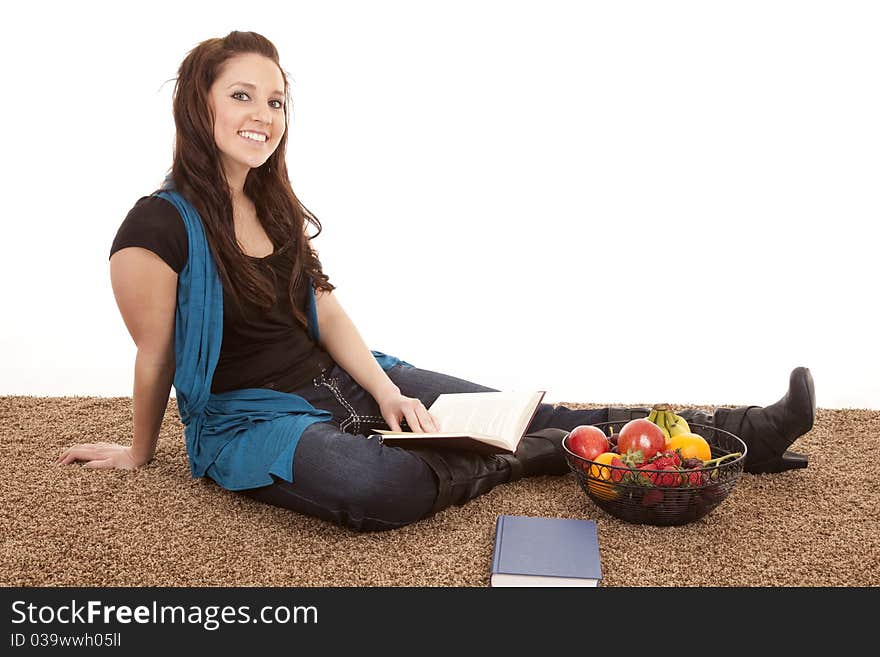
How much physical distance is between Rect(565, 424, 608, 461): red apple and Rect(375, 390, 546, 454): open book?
0.33 feet

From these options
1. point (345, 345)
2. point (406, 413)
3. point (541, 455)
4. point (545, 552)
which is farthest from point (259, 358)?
point (545, 552)

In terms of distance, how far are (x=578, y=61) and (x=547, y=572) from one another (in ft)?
8.69

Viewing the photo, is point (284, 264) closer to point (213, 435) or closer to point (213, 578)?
point (213, 435)

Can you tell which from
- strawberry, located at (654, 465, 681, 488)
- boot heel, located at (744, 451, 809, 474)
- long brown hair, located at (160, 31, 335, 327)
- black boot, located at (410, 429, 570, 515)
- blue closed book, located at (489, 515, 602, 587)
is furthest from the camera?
boot heel, located at (744, 451, 809, 474)

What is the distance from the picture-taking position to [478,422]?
6.14 ft

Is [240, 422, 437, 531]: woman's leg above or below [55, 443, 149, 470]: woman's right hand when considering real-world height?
above

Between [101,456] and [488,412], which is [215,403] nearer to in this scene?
[101,456]

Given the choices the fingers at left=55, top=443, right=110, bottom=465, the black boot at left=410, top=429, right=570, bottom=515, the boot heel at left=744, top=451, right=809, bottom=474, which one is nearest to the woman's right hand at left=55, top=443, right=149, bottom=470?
the fingers at left=55, top=443, right=110, bottom=465

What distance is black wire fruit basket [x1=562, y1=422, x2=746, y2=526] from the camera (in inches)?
66.7

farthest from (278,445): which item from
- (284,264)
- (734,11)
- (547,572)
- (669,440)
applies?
(734,11)

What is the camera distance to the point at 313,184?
363 centimetres

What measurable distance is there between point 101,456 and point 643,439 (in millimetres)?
1183

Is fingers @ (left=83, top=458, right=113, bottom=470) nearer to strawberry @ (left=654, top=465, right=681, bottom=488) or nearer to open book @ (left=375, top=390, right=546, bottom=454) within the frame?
open book @ (left=375, top=390, right=546, bottom=454)

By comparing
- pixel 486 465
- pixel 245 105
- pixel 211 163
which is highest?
pixel 245 105
